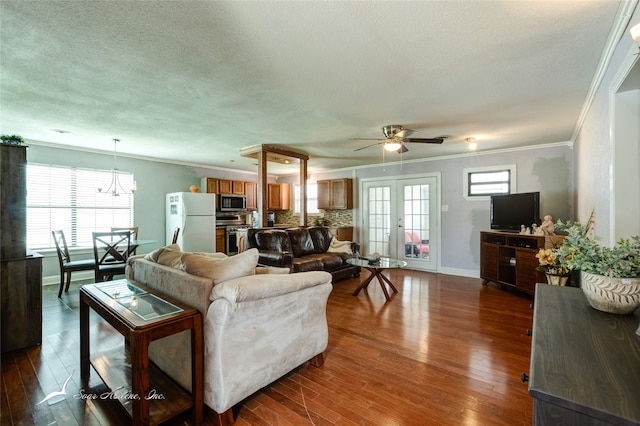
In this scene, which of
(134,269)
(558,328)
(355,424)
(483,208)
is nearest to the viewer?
(558,328)

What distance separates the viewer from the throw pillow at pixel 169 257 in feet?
6.57

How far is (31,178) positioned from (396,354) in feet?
20.1

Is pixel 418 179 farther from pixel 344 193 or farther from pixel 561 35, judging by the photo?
pixel 561 35

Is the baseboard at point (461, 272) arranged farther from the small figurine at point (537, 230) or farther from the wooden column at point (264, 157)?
the wooden column at point (264, 157)

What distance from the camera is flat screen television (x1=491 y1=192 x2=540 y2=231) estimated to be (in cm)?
423

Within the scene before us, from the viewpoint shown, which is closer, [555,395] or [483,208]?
[555,395]

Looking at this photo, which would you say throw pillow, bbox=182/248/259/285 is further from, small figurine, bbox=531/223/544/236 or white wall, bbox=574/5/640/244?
small figurine, bbox=531/223/544/236

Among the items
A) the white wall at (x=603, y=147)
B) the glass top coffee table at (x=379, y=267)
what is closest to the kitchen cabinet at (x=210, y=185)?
the glass top coffee table at (x=379, y=267)

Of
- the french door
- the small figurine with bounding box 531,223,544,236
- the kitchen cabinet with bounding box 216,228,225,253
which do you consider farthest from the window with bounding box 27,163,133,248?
the small figurine with bounding box 531,223,544,236

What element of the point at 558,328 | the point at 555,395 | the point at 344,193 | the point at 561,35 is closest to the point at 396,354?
Result: the point at 558,328

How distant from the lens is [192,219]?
5.96 metres

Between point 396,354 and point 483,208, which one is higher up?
point 483,208

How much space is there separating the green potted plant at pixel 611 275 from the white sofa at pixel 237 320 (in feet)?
A: 4.96

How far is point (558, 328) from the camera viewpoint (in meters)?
1.08
